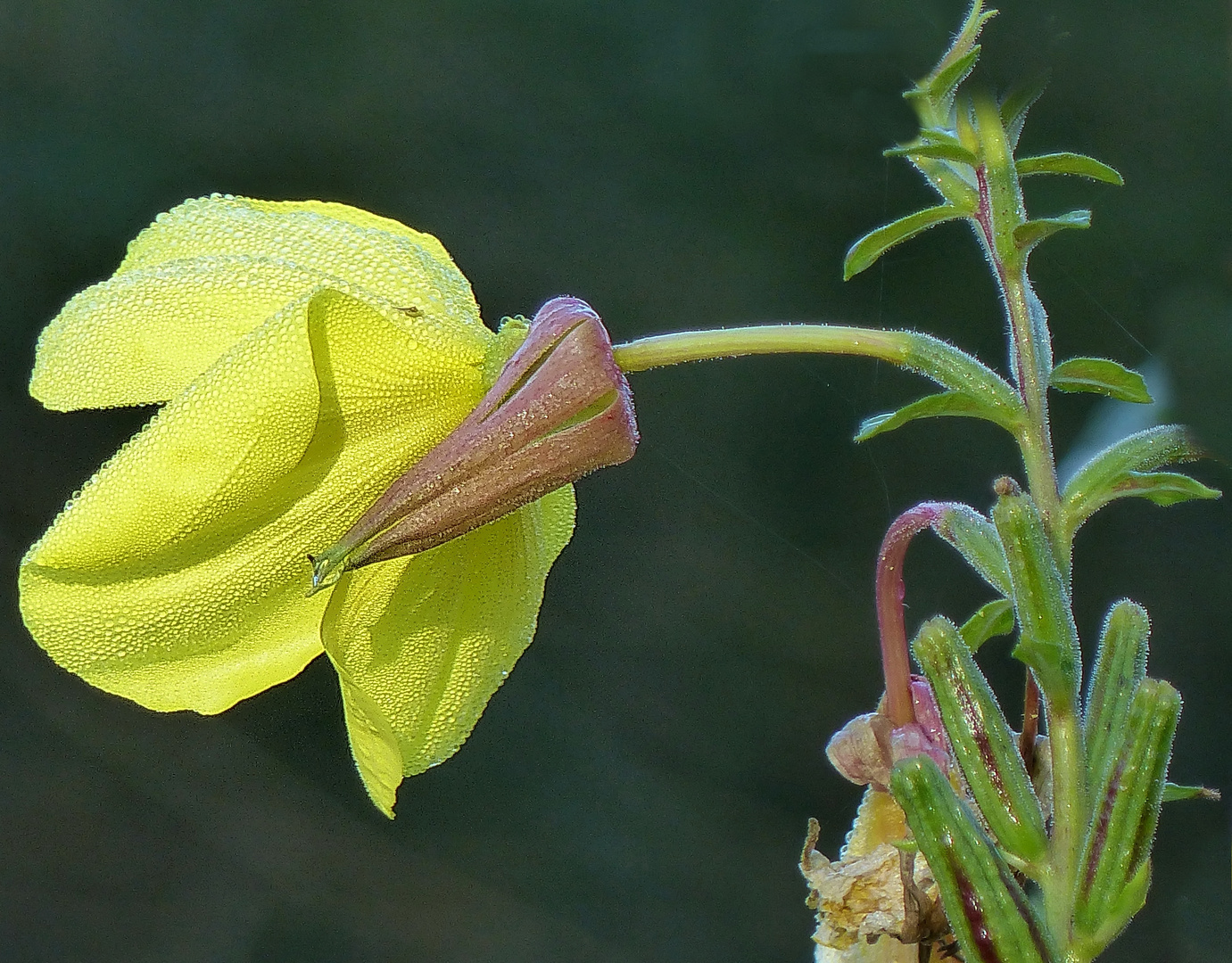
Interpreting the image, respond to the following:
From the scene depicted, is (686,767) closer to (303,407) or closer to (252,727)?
(252,727)

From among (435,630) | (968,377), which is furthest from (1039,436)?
(435,630)

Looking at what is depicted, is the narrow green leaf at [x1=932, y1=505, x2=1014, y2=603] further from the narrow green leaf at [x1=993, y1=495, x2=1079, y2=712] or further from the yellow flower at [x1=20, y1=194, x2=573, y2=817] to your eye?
the yellow flower at [x1=20, y1=194, x2=573, y2=817]

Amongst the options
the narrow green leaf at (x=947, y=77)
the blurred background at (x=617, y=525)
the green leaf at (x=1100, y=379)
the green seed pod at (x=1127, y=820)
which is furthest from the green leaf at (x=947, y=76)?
the blurred background at (x=617, y=525)

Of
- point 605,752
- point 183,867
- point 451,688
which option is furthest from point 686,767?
point 451,688

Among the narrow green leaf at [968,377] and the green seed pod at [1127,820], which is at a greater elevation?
the narrow green leaf at [968,377]

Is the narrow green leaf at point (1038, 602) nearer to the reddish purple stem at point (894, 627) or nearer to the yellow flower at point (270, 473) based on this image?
the reddish purple stem at point (894, 627)
